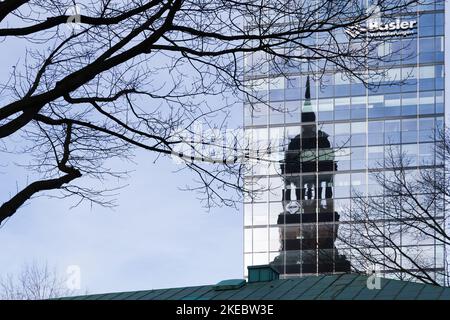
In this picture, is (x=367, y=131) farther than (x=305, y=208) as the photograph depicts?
→ No

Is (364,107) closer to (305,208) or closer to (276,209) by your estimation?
(305,208)

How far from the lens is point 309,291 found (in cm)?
2308

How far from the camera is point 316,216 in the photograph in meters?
92.8

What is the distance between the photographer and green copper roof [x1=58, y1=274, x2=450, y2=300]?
2193 centimetres

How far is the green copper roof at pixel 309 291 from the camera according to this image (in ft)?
71.9

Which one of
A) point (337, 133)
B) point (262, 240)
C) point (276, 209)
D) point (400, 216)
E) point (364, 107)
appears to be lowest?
point (400, 216)

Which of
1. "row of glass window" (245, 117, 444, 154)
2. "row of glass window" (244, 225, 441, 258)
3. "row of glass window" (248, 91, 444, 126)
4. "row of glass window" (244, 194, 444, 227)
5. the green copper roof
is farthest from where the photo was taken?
"row of glass window" (244, 225, 441, 258)

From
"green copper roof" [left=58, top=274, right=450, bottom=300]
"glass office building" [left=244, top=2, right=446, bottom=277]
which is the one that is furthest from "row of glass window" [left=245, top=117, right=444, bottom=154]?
"green copper roof" [left=58, top=274, right=450, bottom=300]

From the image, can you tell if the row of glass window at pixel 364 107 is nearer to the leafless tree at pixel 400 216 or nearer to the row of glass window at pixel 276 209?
the row of glass window at pixel 276 209

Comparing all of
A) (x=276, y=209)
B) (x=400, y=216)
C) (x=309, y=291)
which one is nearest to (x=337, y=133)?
(x=276, y=209)

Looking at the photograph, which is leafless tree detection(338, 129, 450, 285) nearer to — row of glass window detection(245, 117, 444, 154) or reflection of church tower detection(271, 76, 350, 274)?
row of glass window detection(245, 117, 444, 154)

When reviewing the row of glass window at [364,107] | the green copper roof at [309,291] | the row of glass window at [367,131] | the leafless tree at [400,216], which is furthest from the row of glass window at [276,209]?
the green copper roof at [309,291]
